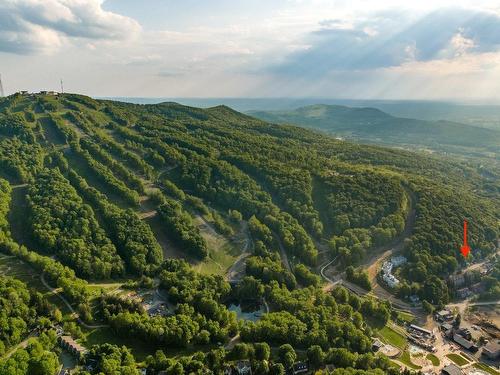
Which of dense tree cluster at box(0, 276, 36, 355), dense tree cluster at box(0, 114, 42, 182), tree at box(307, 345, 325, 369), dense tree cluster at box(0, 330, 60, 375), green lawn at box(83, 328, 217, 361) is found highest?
dense tree cluster at box(0, 114, 42, 182)

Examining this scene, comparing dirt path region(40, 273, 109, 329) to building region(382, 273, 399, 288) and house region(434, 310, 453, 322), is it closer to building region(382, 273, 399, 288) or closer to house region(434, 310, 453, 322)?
building region(382, 273, 399, 288)

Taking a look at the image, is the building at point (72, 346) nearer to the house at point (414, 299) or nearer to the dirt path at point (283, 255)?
the dirt path at point (283, 255)

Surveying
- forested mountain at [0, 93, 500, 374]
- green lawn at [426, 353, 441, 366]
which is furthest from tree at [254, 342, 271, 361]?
green lawn at [426, 353, 441, 366]

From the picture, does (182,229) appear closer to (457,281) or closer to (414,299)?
(414,299)

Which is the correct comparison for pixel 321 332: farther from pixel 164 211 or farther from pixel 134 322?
pixel 164 211

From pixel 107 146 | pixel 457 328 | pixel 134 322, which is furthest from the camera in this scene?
pixel 107 146

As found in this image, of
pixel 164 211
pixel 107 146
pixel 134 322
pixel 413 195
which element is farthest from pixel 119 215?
pixel 413 195

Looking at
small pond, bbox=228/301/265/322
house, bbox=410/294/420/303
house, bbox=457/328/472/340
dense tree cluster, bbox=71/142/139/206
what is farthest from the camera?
dense tree cluster, bbox=71/142/139/206
